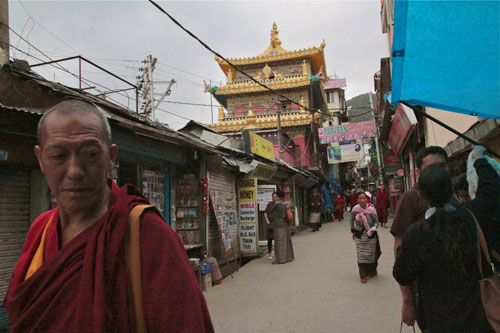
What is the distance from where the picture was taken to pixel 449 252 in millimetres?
2086

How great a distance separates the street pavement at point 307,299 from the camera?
479 cm

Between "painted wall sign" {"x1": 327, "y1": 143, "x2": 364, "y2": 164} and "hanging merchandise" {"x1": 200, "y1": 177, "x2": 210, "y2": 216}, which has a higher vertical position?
"painted wall sign" {"x1": 327, "y1": 143, "x2": 364, "y2": 164}

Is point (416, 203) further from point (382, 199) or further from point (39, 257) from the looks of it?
point (382, 199)

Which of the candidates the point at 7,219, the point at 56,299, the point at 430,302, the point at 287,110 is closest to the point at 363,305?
the point at 430,302

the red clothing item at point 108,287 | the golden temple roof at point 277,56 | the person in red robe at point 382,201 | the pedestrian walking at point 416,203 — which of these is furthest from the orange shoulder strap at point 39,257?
the golden temple roof at point 277,56

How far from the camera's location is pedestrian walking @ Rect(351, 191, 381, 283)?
6961mm

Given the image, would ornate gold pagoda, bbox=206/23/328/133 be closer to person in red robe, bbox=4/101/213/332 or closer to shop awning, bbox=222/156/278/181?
shop awning, bbox=222/156/278/181

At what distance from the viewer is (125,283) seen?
1.15 meters

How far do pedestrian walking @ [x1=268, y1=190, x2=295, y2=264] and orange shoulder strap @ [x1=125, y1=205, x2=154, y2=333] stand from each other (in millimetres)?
8454

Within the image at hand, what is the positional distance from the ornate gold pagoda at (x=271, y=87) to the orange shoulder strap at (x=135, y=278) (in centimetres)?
2114

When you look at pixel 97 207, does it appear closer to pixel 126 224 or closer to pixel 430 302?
pixel 126 224

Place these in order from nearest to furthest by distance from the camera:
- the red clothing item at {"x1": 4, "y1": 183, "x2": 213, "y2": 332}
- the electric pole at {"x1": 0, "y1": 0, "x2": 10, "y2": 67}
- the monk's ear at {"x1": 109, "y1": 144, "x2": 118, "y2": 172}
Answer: the red clothing item at {"x1": 4, "y1": 183, "x2": 213, "y2": 332}, the monk's ear at {"x1": 109, "y1": 144, "x2": 118, "y2": 172}, the electric pole at {"x1": 0, "y1": 0, "x2": 10, "y2": 67}

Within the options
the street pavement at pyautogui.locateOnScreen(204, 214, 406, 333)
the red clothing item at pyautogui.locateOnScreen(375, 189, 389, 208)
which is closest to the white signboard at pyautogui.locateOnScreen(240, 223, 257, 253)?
the street pavement at pyautogui.locateOnScreen(204, 214, 406, 333)

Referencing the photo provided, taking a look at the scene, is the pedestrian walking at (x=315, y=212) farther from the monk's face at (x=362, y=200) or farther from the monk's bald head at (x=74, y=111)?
the monk's bald head at (x=74, y=111)
